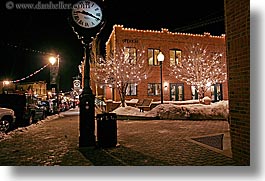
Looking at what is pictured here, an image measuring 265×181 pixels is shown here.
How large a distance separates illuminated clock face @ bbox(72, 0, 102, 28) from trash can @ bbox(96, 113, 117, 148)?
2552 mm

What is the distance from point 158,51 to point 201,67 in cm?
462

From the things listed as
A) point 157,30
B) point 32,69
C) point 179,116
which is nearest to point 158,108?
point 179,116

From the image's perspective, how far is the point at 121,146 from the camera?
23.9ft

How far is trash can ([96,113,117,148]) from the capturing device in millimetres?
7152

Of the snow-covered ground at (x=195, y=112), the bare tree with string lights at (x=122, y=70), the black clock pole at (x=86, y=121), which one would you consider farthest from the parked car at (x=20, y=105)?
the bare tree with string lights at (x=122, y=70)

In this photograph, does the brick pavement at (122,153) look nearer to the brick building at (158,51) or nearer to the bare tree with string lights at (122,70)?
the bare tree with string lights at (122,70)

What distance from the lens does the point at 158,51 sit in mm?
26766

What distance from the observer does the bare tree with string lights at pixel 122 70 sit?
71.4 ft

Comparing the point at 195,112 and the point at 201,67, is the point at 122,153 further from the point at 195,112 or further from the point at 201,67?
the point at 201,67

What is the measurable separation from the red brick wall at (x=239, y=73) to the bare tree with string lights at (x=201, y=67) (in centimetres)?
1841

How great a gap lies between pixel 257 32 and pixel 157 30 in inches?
916

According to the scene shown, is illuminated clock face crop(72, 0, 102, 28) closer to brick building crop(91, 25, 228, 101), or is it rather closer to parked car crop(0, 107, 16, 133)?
parked car crop(0, 107, 16, 133)

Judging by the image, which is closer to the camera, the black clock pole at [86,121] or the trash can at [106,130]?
the trash can at [106,130]

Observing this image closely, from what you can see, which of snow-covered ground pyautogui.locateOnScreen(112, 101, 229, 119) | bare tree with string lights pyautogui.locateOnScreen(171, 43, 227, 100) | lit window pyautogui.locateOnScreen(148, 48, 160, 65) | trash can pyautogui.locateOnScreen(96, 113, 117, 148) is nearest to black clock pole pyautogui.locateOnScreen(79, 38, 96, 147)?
trash can pyautogui.locateOnScreen(96, 113, 117, 148)
